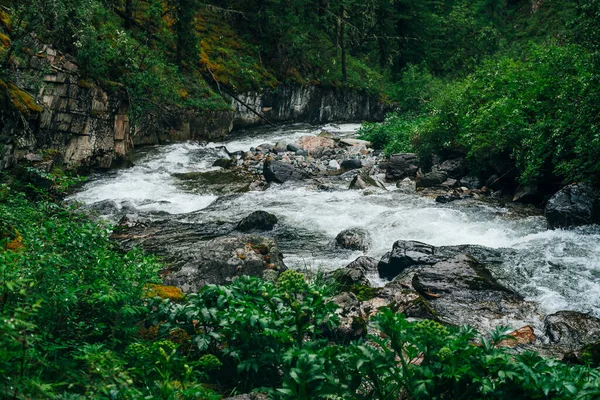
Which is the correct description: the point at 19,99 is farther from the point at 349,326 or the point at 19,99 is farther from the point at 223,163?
the point at 349,326

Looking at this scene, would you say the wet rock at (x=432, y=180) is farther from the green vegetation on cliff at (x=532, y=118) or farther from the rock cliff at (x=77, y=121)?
the rock cliff at (x=77, y=121)

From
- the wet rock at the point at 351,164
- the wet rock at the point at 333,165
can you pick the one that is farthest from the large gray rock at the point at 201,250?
the wet rock at the point at 351,164

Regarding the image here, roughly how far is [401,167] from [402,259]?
9.66 meters

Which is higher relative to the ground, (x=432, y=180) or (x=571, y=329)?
(x=432, y=180)

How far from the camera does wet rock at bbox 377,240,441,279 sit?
9.55 metres

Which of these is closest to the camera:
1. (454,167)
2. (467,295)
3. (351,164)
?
(467,295)

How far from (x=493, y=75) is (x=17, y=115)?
1538 cm

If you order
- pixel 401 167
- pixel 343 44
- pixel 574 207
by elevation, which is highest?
pixel 343 44

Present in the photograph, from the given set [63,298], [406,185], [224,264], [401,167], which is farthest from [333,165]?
[63,298]

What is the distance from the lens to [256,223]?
12.4 metres

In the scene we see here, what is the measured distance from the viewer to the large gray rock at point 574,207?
11.4 meters

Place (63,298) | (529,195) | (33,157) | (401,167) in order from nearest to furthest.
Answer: (63,298), (33,157), (529,195), (401,167)

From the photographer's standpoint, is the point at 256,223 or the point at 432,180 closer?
the point at 256,223

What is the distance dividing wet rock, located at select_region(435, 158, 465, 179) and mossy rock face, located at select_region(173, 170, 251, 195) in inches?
278
